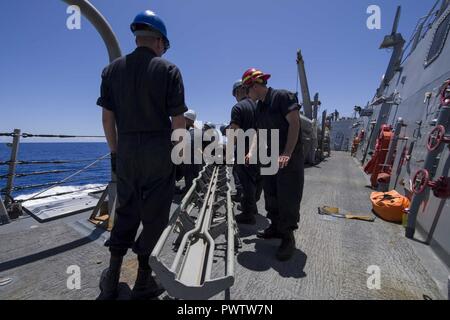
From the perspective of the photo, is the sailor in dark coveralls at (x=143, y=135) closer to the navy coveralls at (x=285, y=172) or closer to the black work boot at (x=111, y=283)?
the black work boot at (x=111, y=283)

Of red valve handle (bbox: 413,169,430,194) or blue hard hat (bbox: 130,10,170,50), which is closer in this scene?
blue hard hat (bbox: 130,10,170,50)

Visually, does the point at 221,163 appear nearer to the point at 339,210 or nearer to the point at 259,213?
the point at 259,213

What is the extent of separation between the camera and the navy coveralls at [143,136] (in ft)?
5.56

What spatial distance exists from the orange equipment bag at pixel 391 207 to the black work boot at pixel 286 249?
2.51 m

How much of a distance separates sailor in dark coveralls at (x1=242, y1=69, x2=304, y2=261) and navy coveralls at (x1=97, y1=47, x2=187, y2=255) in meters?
1.22

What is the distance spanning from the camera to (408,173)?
4848 millimetres

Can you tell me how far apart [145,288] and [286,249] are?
1.50m

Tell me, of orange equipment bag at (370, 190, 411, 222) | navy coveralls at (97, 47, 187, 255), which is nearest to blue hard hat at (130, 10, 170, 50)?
navy coveralls at (97, 47, 187, 255)

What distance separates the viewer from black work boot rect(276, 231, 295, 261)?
2512 millimetres

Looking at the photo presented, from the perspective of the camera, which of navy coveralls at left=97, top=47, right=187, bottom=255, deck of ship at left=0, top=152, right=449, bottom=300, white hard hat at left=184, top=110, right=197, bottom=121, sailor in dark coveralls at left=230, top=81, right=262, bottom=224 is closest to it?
navy coveralls at left=97, top=47, right=187, bottom=255

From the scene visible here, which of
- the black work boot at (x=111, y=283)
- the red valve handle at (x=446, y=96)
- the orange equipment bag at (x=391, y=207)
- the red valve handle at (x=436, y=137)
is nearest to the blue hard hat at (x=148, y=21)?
the black work boot at (x=111, y=283)

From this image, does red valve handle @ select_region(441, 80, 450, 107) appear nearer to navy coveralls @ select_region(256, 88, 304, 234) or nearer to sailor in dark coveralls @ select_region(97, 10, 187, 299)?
navy coveralls @ select_region(256, 88, 304, 234)

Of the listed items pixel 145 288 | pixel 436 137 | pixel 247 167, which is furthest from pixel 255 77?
pixel 436 137
